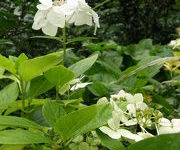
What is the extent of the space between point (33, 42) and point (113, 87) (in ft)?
3.66

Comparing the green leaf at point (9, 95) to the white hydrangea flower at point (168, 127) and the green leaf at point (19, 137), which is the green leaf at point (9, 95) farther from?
the white hydrangea flower at point (168, 127)

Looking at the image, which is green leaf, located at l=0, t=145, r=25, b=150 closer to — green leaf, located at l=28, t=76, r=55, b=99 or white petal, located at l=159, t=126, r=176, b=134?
green leaf, located at l=28, t=76, r=55, b=99

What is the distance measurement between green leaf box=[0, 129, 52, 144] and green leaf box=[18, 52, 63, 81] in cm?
15

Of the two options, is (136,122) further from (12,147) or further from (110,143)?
(12,147)

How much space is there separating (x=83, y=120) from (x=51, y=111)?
11 centimetres

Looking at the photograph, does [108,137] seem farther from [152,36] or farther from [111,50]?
[152,36]

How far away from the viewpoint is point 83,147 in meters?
0.85

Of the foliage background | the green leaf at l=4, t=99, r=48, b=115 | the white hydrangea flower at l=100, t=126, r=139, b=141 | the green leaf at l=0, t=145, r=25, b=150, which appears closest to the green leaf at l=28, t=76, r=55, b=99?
the green leaf at l=4, t=99, r=48, b=115

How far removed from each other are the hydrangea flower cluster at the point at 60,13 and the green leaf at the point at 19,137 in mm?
238

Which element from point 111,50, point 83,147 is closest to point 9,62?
point 83,147

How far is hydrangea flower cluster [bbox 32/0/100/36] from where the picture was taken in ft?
2.93

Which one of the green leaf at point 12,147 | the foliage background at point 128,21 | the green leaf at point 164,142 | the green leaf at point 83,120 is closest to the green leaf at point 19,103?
the green leaf at point 12,147

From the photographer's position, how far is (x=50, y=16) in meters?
0.90

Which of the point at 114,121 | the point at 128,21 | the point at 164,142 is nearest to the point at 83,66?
the point at 114,121
